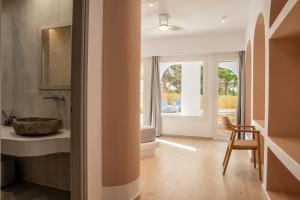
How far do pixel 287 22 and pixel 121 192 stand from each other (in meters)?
2.07

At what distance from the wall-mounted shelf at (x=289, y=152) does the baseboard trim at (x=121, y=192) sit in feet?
4.67

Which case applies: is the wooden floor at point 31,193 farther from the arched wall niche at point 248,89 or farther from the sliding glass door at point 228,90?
the sliding glass door at point 228,90

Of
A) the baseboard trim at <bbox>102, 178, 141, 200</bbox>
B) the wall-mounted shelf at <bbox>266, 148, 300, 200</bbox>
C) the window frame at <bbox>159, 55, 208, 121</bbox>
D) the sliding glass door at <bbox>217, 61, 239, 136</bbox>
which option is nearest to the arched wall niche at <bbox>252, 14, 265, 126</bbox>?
the wall-mounted shelf at <bbox>266, 148, 300, 200</bbox>

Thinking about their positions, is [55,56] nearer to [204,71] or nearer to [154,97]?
[154,97]

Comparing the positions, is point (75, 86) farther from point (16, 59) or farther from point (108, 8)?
point (16, 59)

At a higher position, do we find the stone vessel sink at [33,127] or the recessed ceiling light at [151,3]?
the recessed ceiling light at [151,3]

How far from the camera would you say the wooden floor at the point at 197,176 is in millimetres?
2686

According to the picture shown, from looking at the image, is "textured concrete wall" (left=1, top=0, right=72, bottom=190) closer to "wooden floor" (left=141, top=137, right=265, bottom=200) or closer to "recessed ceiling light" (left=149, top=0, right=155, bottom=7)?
"wooden floor" (left=141, top=137, right=265, bottom=200)

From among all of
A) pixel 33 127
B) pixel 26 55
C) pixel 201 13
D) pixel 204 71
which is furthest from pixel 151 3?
pixel 204 71

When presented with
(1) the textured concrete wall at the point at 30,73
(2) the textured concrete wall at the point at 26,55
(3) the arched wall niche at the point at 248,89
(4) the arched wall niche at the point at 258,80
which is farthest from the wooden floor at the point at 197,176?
(2) the textured concrete wall at the point at 26,55

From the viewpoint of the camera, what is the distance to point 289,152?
159 cm

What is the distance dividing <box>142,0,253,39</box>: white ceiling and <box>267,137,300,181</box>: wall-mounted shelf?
273cm

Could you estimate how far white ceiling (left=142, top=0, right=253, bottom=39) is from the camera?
3.98m

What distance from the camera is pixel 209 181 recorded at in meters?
3.10
